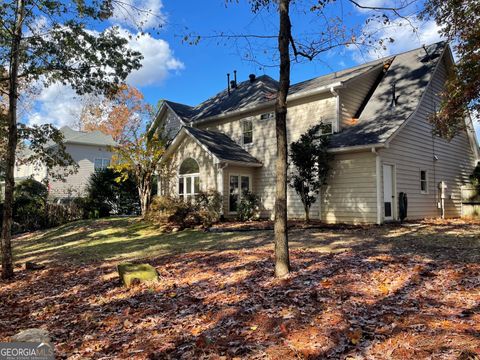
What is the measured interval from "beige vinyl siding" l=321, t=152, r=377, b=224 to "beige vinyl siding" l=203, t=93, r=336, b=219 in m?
0.78

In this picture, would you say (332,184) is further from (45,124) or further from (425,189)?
(45,124)

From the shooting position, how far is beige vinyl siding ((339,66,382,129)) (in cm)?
1530

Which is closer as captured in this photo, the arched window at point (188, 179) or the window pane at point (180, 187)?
the arched window at point (188, 179)

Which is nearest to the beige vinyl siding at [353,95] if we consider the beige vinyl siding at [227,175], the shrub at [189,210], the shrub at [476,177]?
the beige vinyl siding at [227,175]

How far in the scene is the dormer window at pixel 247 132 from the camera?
724 inches

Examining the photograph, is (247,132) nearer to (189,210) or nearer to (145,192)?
(189,210)

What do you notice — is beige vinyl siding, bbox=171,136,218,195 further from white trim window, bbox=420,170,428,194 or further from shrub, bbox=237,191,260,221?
white trim window, bbox=420,170,428,194

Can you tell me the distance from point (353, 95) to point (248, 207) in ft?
22.4

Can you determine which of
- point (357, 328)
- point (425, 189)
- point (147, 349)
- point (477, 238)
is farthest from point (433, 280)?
point (425, 189)

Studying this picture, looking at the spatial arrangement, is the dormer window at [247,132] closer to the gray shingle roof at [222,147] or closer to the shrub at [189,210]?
the gray shingle roof at [222,147]

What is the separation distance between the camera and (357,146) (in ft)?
43.2

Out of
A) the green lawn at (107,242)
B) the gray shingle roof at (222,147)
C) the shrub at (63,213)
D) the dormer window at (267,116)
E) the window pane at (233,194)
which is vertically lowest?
the green lawn at (107,242)

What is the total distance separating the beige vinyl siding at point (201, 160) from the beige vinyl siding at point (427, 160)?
748 cm

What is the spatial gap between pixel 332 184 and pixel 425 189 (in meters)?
4.70
